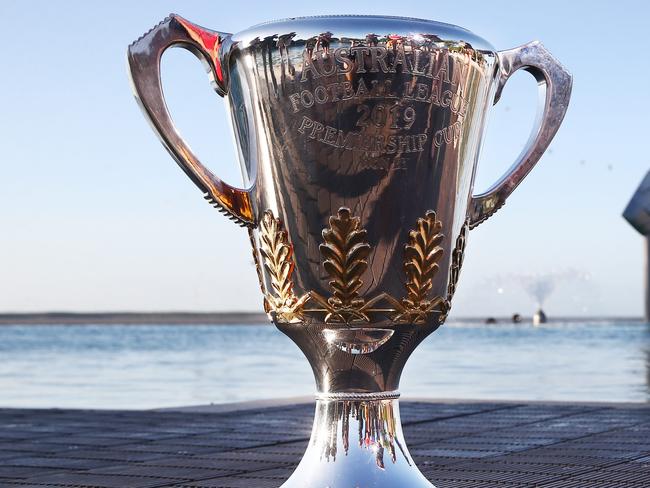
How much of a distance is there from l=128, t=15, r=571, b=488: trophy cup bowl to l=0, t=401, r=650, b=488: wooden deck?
65.3 inches

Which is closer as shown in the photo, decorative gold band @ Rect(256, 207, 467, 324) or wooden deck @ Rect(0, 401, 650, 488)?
decorative gold band @ Rect(256, 207, 467, 324)

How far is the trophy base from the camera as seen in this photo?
311cm

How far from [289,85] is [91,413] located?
600cm

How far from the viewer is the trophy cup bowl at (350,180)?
9.73 ft

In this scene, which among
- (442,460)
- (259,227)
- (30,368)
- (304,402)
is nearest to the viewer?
(259,227)

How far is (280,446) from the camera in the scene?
6.28m

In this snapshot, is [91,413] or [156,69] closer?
[156,69]

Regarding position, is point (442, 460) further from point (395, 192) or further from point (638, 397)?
point (638, 397)

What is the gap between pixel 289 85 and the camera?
299 centimetres

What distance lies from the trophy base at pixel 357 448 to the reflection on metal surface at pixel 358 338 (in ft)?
0.42

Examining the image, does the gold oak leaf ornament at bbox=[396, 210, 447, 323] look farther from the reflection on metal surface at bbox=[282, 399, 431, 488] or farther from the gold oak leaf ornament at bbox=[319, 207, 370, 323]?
the reflection on metal surface at bbox=[282, 399, 431, 488]

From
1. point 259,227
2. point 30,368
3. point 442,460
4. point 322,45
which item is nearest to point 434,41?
point 322,45

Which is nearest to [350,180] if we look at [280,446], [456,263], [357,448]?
[456,263]

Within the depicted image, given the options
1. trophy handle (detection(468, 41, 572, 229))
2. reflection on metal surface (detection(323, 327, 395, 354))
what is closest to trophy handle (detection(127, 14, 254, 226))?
reflection on metal surface (detection(323, 327, 395, 354))
